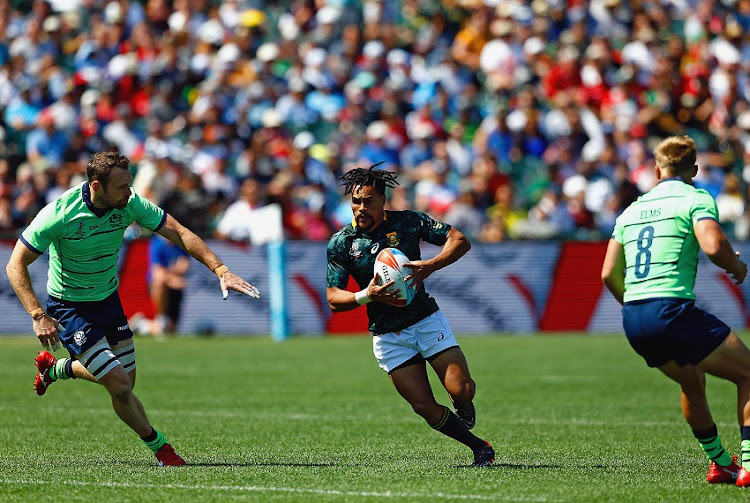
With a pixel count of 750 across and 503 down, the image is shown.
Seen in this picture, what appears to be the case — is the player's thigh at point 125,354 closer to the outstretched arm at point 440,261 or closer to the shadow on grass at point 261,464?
the shadow on grass at point 261,464

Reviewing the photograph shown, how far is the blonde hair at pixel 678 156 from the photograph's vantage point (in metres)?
7.64

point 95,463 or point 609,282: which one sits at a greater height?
point 609,282

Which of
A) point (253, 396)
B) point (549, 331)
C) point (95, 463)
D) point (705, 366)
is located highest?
point (705, 366)

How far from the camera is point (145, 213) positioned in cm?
896

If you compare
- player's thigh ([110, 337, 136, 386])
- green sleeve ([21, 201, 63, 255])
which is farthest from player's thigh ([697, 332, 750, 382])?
green sleeve ([21, 201, 63, 255])

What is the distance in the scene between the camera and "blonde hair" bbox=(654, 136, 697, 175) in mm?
7645

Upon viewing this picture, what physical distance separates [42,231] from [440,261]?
2784 millimetres

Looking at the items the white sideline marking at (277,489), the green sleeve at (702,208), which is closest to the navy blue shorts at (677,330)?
the green sleeve at (702,208)

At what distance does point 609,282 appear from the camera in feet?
25.6

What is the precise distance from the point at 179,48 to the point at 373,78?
152 inches

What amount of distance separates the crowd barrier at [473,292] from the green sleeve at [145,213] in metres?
11.8

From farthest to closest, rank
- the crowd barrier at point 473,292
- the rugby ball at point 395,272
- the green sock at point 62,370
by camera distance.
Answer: the crowd barrier at point 473,292 → the green sock at point 62,370 → the rugby ball at point 395,272

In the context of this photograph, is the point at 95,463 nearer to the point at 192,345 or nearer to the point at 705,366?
the point at 705,366

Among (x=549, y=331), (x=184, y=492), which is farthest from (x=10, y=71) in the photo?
(x=184, y=492)
